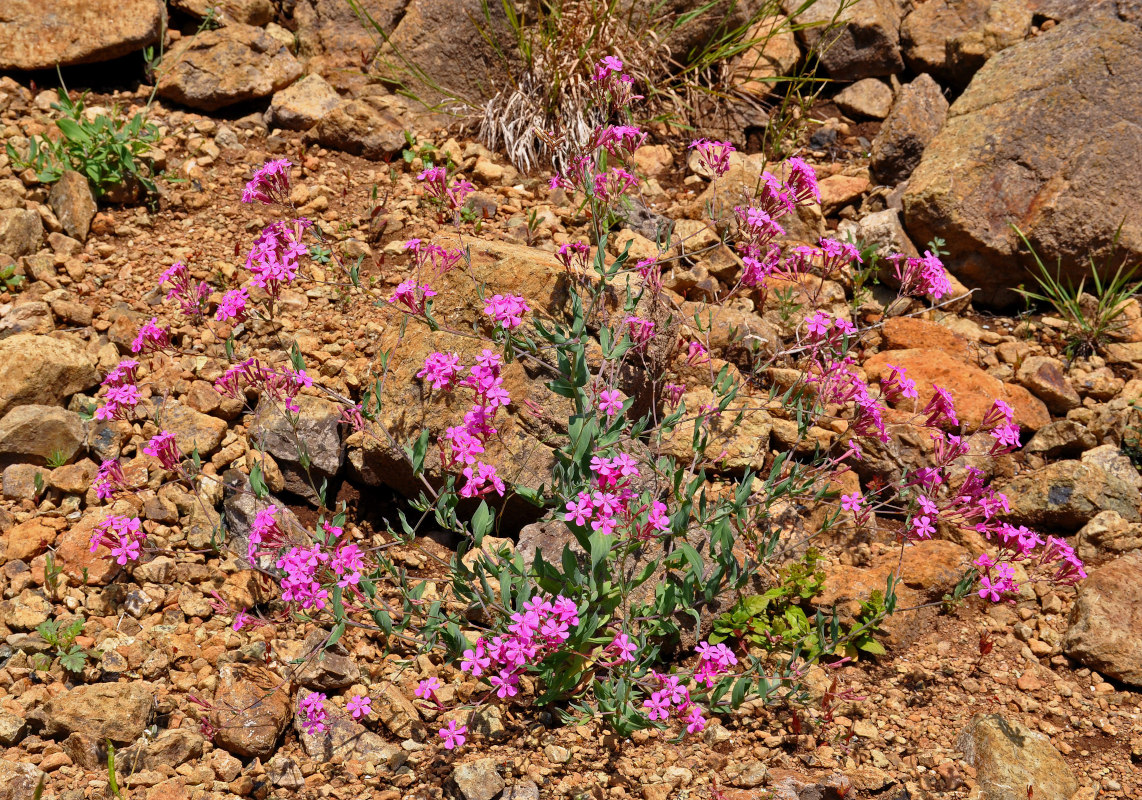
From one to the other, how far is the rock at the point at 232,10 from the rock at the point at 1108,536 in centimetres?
685

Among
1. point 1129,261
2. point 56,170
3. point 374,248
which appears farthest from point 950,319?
point 56,170

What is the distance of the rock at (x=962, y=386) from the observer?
523cm

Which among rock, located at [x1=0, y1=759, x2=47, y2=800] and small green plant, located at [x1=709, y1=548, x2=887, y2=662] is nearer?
rock, located at [x1=0, y1=759, x2=47, y2=800]

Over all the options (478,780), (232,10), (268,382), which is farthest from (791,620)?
(232,10)

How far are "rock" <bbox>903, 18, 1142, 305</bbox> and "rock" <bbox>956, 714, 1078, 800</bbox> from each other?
3.41 meters

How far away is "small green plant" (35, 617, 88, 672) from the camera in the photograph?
12.3 ft

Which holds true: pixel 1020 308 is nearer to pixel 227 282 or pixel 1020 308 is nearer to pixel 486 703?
pixel 486 703

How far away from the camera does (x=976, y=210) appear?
599 cm

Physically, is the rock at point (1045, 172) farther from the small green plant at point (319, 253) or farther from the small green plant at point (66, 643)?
the small green plant at point (66, 643)

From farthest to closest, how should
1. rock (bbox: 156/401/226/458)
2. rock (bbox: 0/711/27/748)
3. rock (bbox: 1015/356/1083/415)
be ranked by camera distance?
1. rock (bbox: 1015/356/1083/415)
2. rock (bbox: 156/401/226/458)
3. rock (bbox: 0/711/27/748)

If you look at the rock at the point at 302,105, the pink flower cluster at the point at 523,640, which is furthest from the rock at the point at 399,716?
the rock at the point at 302,105

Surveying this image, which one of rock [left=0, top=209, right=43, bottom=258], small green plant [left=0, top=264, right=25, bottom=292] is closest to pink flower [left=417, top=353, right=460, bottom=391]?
small green plant [left=0, top=264, right=25, bottom=292]

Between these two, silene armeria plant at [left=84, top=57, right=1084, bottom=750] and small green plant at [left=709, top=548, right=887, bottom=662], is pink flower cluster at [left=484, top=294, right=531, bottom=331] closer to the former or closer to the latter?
silene armeria plant at [left=84, top=57, right=1084, bottom=750]

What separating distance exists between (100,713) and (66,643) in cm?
46
